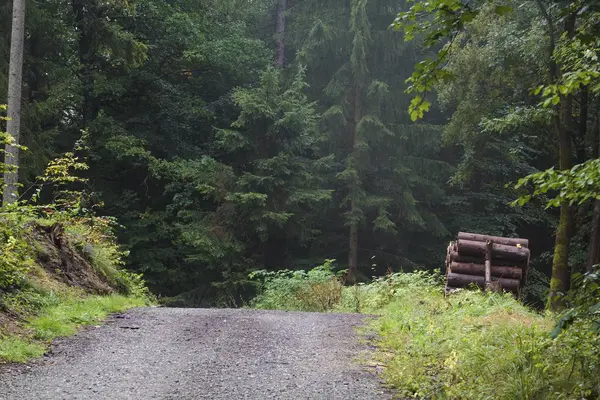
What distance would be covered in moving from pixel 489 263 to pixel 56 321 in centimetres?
785

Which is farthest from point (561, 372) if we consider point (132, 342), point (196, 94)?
point (196, 94)

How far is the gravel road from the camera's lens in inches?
185

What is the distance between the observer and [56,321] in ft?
22.2

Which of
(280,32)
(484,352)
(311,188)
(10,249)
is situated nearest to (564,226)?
(484,352)

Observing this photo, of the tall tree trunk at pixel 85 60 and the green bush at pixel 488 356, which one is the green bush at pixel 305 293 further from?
the tall tree trunk at pixel 85 60

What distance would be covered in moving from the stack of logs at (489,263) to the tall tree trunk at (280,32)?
1727 cm

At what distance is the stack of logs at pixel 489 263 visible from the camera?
11234 millimetres

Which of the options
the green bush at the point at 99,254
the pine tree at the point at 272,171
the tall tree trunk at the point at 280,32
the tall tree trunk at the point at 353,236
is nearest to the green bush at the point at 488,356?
the green bush at the point at 99,254

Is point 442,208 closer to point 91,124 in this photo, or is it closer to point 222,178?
point 222,178

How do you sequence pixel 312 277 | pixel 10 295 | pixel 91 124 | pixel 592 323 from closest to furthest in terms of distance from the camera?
pixel 592 323 → pixel 10 295 → pixel 312 277 → pixel 91 124

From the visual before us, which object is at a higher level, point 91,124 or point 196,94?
point 196,94

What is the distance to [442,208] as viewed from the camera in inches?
994

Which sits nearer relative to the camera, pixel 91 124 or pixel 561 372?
pixel 561 372

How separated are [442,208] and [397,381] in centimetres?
2100
